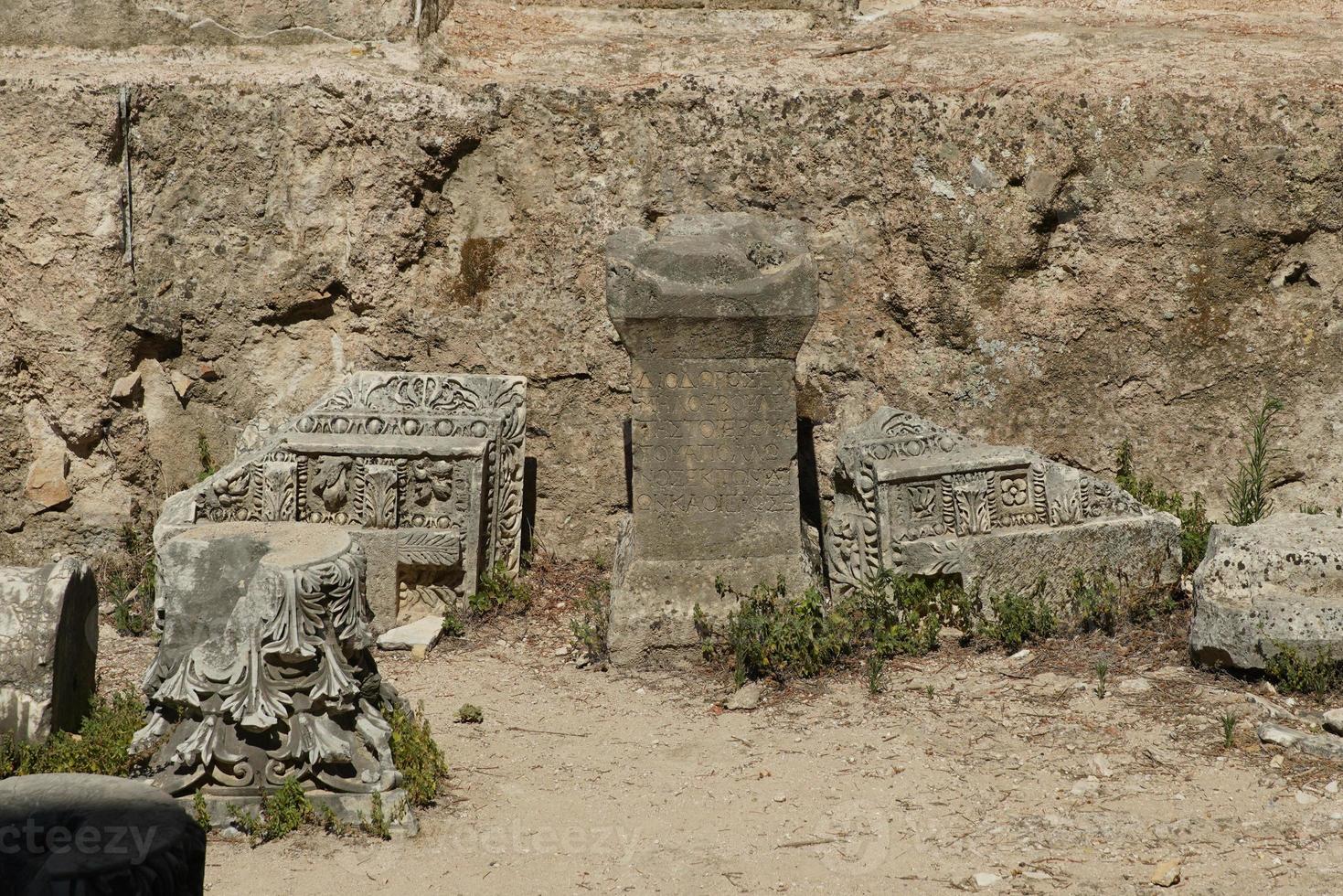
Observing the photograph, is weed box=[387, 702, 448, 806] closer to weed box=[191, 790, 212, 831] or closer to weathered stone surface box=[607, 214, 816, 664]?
weed box=[191, 790, 212, 831]

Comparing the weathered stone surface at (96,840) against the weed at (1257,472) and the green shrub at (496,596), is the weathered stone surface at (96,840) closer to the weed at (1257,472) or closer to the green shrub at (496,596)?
the green shrub at (496,596)

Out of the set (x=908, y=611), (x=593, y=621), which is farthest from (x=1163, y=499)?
(x=593, y=621)

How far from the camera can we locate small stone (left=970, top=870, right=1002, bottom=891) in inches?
185

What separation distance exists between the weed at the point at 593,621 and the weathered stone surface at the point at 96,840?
329 cm

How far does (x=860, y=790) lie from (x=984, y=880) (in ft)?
2.51

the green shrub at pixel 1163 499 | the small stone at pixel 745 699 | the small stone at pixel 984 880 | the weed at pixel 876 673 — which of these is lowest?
the small stone at pixel 984 880

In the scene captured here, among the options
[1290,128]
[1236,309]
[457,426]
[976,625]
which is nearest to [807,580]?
[976,625]

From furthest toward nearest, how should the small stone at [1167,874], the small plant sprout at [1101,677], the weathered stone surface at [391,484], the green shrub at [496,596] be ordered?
the green shrub at [496,596] < the weathered stone surface at [391,484] < the small plant sprout at [1101,677] < the small stone at [1167,874]

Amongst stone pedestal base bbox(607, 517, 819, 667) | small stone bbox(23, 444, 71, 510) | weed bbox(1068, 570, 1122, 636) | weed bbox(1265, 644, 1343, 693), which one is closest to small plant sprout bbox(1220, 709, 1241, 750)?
weed bbox(1265, 644, 1343, 693)

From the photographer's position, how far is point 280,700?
203 inches

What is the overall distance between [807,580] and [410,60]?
371cm

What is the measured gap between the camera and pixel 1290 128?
304 inches

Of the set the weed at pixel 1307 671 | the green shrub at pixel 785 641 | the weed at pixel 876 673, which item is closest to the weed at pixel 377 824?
the green shrub at pixel 785 641

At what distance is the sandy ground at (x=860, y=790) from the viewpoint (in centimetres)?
480
